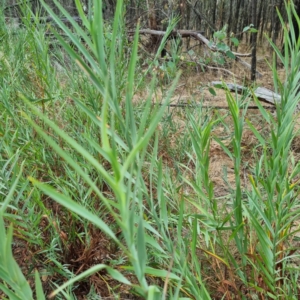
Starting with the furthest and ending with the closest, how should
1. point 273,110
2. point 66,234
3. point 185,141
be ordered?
point 273,110 < point 185,141 < point 66,234

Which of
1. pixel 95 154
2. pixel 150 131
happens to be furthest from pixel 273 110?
pixel 150 131

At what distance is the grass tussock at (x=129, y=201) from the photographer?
16.4 inches

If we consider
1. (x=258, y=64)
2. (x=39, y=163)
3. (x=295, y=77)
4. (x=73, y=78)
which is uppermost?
(x=295, y=77)

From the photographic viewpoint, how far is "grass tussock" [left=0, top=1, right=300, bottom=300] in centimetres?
42

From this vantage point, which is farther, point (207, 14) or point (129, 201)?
point (207, 14)

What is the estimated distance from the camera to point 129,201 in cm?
39

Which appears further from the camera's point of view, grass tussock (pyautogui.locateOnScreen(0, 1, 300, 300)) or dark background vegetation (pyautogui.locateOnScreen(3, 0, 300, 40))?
dark background vegetation (pyautogui.locateOnScreen(3, 0, 300, 40))

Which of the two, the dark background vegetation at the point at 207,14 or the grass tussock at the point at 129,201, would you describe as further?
the dark background vegetation at the point at 207,14

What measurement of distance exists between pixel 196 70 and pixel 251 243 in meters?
2.72

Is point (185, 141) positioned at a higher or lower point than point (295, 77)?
lower

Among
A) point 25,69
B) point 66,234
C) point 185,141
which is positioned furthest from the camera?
point 25,69

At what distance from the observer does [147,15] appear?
13.3 ft

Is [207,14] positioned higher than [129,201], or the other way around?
[129,201]

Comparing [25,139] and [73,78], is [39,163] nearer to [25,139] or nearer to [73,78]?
[25,139]
